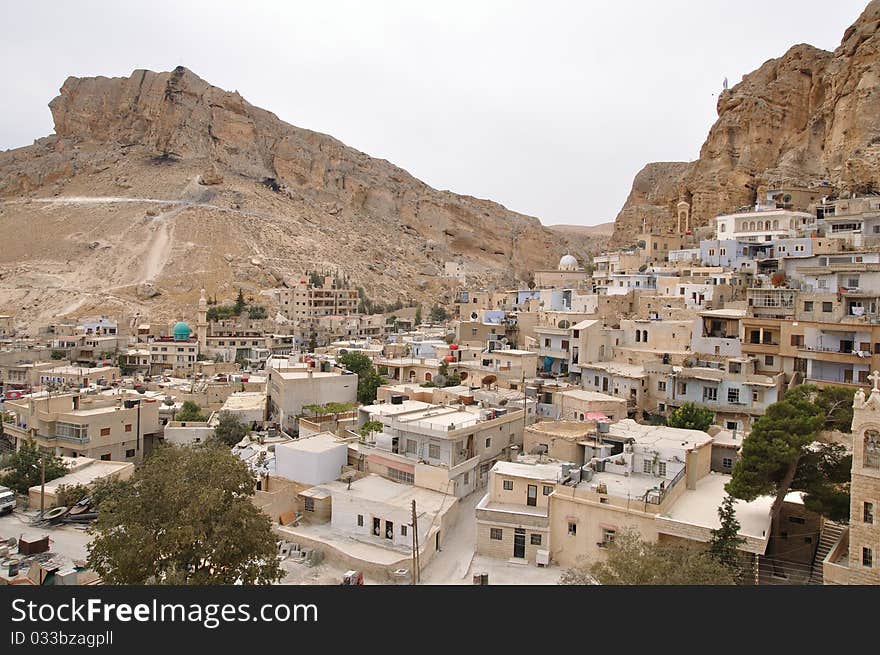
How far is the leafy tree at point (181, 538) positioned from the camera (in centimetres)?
1302

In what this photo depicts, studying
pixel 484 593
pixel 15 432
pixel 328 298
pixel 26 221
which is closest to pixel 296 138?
pixel 26 221

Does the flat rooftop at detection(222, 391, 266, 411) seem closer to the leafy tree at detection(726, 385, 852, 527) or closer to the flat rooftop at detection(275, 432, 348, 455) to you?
the flat rooftop at detection(275, 432, 348, 455)

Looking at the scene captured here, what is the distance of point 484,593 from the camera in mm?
8852

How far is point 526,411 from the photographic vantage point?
80.0ft

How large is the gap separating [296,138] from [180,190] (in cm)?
2379

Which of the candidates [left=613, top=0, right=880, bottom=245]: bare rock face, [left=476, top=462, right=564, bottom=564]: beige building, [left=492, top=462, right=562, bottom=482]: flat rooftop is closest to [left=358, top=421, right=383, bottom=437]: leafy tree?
[left=492, top=462, right=562, bottom=482]: flat rooftop

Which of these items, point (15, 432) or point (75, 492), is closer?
point (75, 492)

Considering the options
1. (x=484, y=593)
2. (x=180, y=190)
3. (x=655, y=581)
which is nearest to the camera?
(x=484, y=593)

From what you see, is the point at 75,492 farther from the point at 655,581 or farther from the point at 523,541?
the point at 655,581

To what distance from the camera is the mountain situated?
236 feet

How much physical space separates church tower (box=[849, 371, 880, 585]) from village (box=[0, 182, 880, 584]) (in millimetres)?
33

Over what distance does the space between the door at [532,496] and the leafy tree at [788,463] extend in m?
4.32

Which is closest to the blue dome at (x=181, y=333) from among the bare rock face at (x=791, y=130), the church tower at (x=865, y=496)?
the bare rock face at (x=791, y=130)

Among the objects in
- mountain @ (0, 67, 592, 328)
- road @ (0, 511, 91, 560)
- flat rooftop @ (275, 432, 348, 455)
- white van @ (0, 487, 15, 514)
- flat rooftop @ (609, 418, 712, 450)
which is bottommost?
road @ (0, 511, 91, 560)
